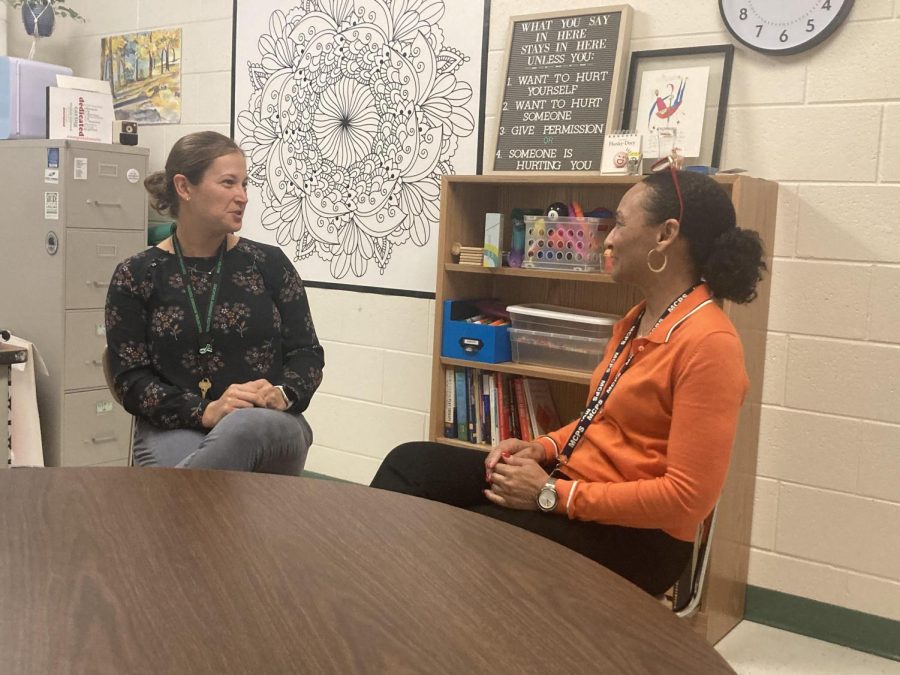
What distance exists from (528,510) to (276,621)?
39.1 inches

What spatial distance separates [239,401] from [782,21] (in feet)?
5.89

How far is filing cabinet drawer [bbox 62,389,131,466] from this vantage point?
11.7 ft

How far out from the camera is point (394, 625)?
0.84m

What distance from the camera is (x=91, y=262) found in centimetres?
362

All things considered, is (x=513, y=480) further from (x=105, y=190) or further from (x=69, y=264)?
(x=105, y=190)

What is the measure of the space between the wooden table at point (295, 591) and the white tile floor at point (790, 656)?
5.31 ft

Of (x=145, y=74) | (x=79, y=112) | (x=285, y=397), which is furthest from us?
(x=145, y=74)

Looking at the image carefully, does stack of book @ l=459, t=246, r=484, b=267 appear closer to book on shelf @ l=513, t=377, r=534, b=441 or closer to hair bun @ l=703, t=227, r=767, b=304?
book on shelf @ l=513, t=377, r=534, b=441

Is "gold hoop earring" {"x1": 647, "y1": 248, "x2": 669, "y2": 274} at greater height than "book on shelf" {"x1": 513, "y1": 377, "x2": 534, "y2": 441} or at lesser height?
greater

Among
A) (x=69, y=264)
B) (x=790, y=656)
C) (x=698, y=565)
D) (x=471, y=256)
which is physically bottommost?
(x=790, y=656)

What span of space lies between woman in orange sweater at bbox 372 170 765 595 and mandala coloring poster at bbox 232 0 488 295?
1.38 metres

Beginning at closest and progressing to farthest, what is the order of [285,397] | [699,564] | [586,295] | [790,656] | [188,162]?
[699,564], [285,397], [188,162], [790,656], [586,295]

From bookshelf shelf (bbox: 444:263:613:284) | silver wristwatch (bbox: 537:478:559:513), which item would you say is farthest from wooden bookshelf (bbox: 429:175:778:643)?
silver wristwatch (bbox: 537:478:559:513)

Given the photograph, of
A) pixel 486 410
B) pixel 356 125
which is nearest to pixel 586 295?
pixel 486 410
